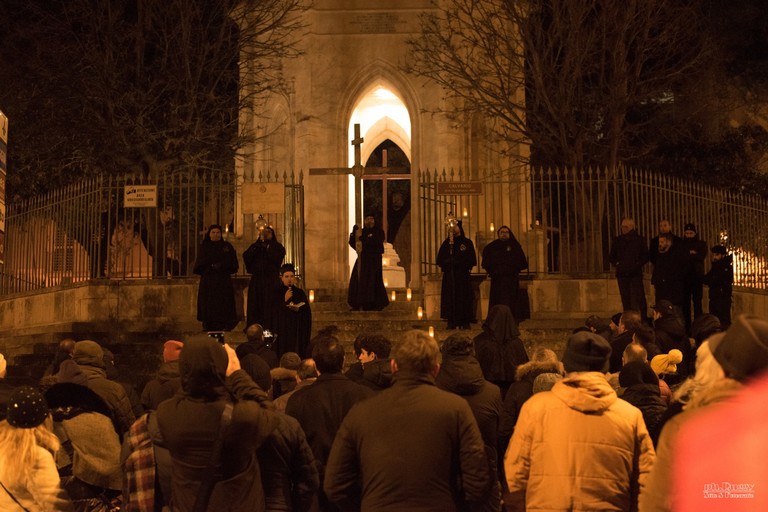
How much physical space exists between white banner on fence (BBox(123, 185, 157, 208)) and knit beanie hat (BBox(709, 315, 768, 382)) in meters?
15.2

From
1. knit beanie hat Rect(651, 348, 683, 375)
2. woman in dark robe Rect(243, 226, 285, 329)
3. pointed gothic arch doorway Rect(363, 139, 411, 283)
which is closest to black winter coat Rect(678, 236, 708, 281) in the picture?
woman in dark robe Rect(243, 226, 285, 329)

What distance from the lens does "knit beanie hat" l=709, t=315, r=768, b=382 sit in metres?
4.20

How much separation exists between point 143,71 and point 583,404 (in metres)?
20.1

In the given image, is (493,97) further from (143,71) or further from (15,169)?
(15,169)

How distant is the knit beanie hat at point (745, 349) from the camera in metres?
4.20

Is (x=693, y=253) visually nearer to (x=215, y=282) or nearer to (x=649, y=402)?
(x=215, y=282)

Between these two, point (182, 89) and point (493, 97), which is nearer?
point (493, 97)

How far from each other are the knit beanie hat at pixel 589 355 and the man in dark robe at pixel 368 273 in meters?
12.7

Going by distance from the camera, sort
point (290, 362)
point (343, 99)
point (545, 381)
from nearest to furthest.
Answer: point (545, 381), point (290, 362), point (343, 99)

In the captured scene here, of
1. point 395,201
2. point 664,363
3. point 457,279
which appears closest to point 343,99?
point 457,279

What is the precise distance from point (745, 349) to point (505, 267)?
513 inches

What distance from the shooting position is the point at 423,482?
16.9 ft

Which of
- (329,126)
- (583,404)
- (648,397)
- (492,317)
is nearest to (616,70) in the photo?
(329,126)

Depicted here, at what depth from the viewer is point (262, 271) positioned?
1709 cm
